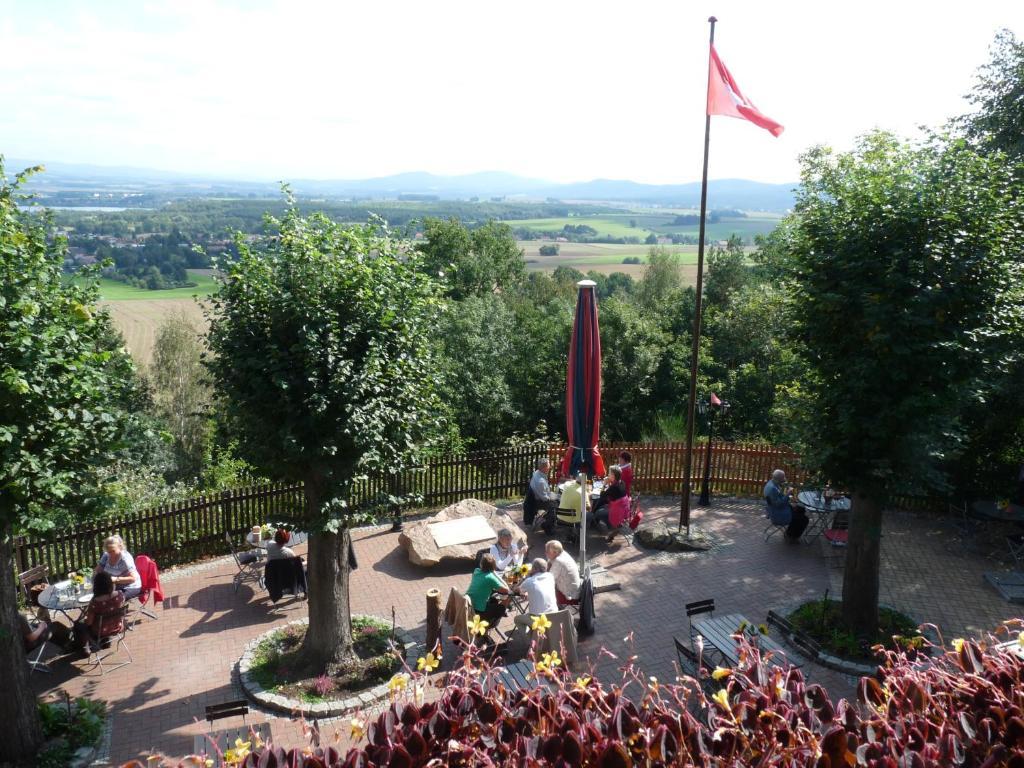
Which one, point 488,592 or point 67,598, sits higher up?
point 488,592

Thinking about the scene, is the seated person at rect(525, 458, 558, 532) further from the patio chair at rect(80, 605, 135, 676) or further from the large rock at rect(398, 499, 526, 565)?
the patio chair at rect(80, 605, 135, 676)

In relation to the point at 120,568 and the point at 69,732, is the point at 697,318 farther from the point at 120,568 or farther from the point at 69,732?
the point at 69,732

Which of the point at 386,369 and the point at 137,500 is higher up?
the point at 386,369

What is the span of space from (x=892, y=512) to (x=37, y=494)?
1341cm

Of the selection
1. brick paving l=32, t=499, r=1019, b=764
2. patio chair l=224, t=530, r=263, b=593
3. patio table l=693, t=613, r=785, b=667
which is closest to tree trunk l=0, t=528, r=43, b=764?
brick paving l=32, t=499, r=1019, b=764

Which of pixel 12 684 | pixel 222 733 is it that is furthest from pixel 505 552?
pixel 12 684

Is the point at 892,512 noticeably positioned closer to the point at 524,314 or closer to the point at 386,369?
the point at 386,369

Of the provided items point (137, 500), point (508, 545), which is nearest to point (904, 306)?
point (508, 545)

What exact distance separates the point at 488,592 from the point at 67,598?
17.2ft

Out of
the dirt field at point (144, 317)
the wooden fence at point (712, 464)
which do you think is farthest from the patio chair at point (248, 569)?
the dirt field at point (144, 317)

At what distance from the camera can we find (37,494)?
6504 mm

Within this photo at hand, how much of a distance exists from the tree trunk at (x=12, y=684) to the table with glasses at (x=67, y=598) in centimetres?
197

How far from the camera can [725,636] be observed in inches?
316

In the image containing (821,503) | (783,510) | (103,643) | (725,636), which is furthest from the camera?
(821,503)
